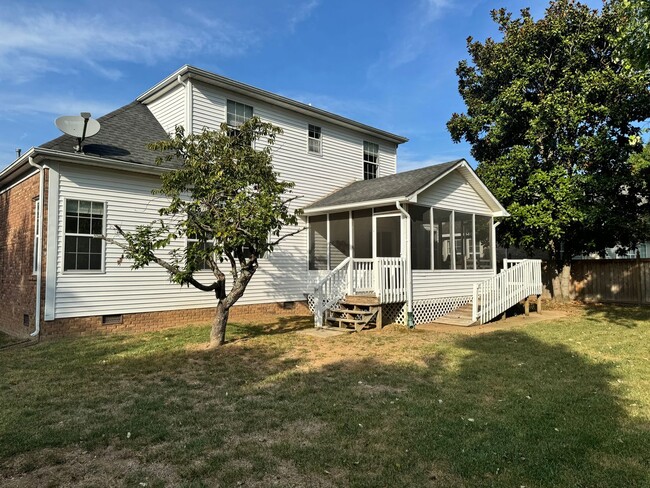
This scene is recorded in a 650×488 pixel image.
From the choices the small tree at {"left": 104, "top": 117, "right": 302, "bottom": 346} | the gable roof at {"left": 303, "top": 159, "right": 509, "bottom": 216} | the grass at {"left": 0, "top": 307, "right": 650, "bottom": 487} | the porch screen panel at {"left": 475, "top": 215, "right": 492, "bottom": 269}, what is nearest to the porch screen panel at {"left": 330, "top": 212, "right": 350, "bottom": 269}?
the gable roof at {"left": 303, "top": 159, "right": 509, "bottom": 216}

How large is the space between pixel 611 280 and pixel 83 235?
18.8m

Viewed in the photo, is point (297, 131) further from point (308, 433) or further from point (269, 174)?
point (308, 433)

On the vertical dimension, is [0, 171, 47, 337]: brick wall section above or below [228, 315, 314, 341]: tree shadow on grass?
above

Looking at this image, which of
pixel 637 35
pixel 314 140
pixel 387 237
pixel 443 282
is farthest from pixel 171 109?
pixel 637 35

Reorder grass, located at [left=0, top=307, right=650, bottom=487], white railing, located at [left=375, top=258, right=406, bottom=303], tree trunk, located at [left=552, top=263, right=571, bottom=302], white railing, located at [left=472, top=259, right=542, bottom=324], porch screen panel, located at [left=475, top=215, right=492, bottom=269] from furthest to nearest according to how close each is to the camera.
→ tree trunk, located at [left=552, top=263, right=571, bottom=302] → porch screen panel, located at [left=475, top=215, right=492, bottom=269] → white railing, located at [left=472, top=259, right=542, bottom=324] → white railing, located at [left=375, top=258, right=406, bottom=303] → grass, located at [left=0, top=307, right=650, bottom=487]

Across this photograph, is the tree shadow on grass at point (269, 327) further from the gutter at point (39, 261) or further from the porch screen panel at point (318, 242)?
the gutter at point (39, 261)

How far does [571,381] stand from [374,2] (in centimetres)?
1181

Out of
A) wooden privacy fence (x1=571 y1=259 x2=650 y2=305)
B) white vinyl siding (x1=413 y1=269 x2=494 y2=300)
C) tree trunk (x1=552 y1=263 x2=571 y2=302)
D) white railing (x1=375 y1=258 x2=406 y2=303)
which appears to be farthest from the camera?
tree trunk (x1=552 y1=263 x2=571 y2=302)

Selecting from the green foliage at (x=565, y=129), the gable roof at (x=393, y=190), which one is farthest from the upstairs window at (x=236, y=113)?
the green foliage at (x=565, y=129)

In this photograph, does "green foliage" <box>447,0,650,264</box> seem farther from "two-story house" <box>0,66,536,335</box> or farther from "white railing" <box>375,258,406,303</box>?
"white railing" <box>375,258,406,303</box>

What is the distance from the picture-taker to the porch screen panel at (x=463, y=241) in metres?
13.1

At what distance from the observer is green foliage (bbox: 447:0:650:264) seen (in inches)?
574

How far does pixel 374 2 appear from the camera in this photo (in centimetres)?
1301

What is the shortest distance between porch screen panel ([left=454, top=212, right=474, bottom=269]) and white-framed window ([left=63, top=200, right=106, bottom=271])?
31.9ft
